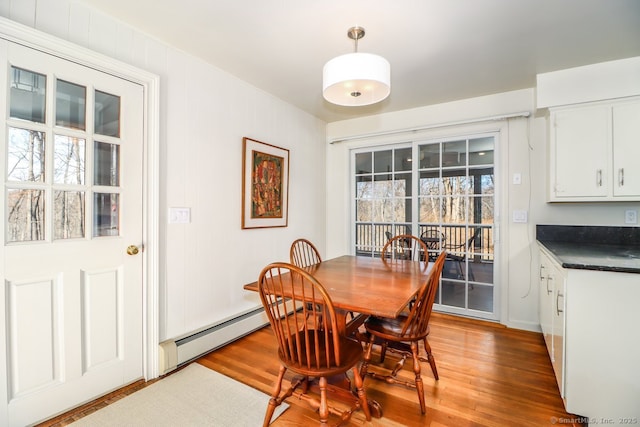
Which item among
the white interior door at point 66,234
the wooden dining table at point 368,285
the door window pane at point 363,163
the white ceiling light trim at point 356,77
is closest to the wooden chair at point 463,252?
the wooden dining table at point 368,285

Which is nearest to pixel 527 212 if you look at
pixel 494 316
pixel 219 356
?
pixel 494 316

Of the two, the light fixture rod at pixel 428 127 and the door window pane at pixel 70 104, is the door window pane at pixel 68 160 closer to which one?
the door window pane at pixel 70 104

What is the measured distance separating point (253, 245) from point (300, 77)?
1.72m

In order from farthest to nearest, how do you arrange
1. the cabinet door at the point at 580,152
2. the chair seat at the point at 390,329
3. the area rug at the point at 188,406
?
the cabinet door at the point at 580,152 → the chair seat at the point at 390,329 → the area rug at the point at 188,406

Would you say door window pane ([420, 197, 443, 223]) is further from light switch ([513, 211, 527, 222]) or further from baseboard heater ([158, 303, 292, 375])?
baseboard heater ([158, 303, 292, 375])

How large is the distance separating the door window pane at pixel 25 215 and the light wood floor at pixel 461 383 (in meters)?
1.07

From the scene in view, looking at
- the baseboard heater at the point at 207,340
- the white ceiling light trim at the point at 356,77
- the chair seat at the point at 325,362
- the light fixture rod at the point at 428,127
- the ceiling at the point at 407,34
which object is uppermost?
the ceiling at the point at 407,34

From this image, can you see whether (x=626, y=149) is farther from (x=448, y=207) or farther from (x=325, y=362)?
(x=325, y=362)

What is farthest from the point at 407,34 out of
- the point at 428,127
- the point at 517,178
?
the point at 517,178

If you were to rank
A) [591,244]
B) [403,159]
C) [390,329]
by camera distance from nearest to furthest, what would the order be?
[390,329] < [591,244] < [403,159]

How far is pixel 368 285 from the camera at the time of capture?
180 cm

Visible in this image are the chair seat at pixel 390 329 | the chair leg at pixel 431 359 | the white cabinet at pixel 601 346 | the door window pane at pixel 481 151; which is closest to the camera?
the white cabinet at pixel 601 346

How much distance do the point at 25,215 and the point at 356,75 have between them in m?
1.95

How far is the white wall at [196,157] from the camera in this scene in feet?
6.15
